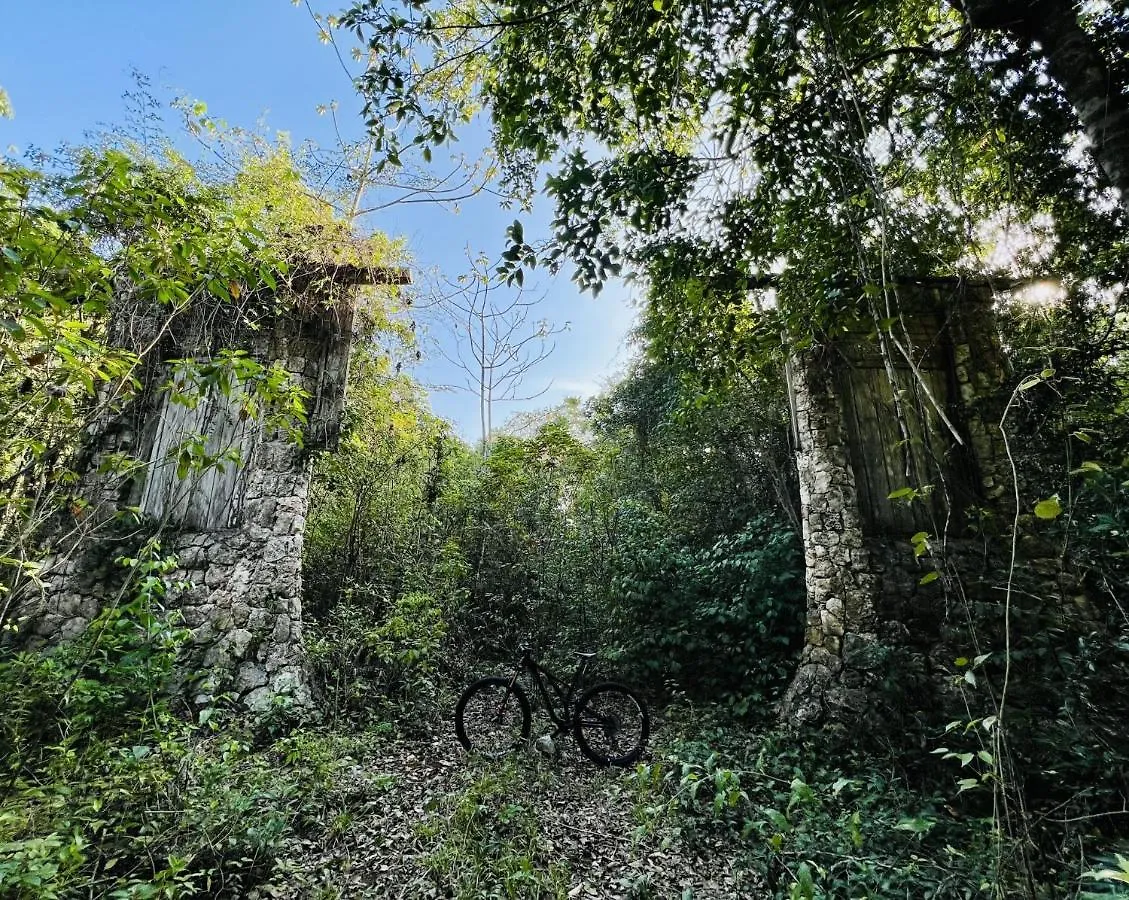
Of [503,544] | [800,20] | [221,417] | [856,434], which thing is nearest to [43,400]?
[221,417]

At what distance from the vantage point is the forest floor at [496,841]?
2617mm

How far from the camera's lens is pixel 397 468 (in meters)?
6.46

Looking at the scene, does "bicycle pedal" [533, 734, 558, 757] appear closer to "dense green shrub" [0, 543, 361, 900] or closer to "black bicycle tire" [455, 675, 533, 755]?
"black bicycle tire" [455, 675, 533, 755]

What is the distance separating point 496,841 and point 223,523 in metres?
3.64

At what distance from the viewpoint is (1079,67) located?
223cm

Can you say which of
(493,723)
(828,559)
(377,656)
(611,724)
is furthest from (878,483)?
(377,656)

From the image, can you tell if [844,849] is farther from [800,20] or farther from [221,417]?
[221,417]

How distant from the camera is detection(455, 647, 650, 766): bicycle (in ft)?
13.5

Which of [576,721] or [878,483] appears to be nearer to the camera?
[576,721]

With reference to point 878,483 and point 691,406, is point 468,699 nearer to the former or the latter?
point 691,406

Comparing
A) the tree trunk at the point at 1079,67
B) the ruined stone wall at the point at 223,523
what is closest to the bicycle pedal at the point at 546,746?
the ruined stone wall at the point at 223,523

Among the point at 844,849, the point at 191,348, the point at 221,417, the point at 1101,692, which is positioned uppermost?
the point at 191,348

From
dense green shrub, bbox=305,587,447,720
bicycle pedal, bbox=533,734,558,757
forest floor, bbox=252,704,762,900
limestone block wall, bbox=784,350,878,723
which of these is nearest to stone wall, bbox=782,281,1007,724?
limestone block wall, bbox=784,350,878,723

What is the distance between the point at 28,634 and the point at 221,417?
2242mm
